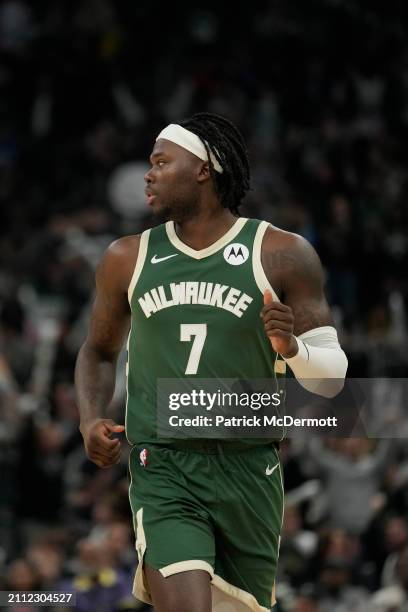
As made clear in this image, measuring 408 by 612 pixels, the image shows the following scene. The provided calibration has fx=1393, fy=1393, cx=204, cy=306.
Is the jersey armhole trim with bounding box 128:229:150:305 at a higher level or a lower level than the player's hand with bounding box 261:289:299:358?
higher

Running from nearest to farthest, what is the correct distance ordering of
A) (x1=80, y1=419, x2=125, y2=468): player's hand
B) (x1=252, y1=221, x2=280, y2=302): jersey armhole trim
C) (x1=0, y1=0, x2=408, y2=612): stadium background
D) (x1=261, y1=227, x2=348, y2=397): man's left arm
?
(x1=80, y1=419, x2=125, y2=468): player's hand
(x1=261, y1=227, x2=348, y2=397): man's left arm
(x1=252, y1=221, x2=280, y2=302): jersey armhole trim
(x1=0, y1=0, x2=408, y2=612): stadium background

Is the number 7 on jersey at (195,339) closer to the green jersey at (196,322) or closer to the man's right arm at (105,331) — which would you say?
the green jersey at (196,322)

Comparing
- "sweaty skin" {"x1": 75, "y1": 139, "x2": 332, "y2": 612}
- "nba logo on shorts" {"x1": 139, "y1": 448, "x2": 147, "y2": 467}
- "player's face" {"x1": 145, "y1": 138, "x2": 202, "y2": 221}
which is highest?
"player's face" {"x1": 145, "y1": 138, "x2": 202, "y2": 221}

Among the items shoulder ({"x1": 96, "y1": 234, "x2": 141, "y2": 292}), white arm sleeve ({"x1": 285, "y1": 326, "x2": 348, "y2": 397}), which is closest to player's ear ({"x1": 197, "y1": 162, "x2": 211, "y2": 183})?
shoulder ({"x1": 96, "y1": 234, "x2": 141, "y2": 292})

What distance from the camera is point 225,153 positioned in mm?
6113

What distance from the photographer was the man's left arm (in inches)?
225

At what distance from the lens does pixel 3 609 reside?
26.5 ft

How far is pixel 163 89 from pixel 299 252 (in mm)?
13672

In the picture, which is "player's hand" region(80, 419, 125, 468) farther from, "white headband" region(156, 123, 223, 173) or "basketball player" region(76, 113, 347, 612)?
"white headband" region(156, 123, 223, 173)

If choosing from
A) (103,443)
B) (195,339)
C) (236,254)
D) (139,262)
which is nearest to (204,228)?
(236,254)

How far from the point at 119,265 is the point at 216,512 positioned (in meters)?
1.15

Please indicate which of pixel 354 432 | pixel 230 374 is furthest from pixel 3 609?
pixel 230 374

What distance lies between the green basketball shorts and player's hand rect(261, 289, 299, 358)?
66cm

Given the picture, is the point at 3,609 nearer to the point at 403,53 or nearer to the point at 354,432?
the point at 354,432
